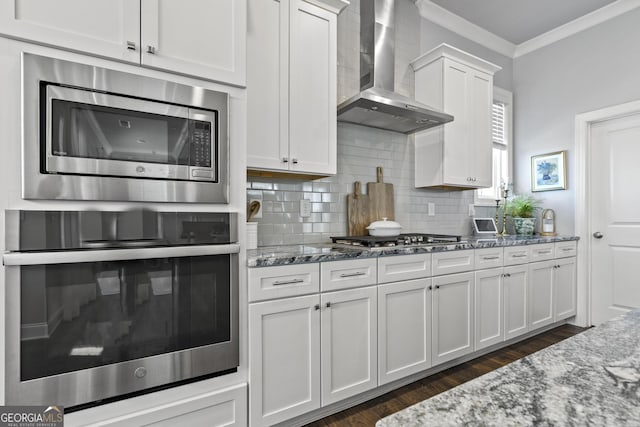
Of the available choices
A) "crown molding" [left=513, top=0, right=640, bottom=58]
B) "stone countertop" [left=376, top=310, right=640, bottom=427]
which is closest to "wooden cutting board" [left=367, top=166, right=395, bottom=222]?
"stone countertop" [left=376, top=310, right=640, bottom=427]

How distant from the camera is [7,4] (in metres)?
1.12

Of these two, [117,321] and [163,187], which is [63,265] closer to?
[117,321]

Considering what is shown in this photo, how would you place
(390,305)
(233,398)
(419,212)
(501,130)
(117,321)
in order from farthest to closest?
(501,130) < (419,212) < (390,305) < (233,398) < (117,321)

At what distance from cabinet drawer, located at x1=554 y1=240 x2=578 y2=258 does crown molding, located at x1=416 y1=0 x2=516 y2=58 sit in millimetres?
2331

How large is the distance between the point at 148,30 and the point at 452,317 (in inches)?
98.6

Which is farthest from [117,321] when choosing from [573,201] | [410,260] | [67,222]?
[573,201]

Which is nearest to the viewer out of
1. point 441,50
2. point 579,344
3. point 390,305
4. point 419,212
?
point 579,344

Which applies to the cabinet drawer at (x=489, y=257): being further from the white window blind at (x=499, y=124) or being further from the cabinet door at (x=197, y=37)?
the cabinet door at (x=197, y=37)

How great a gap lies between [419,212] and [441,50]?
1.48 m

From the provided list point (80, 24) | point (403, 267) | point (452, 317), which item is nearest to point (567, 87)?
point (452, 317)

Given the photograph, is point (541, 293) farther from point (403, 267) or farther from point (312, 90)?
point (312, 90)

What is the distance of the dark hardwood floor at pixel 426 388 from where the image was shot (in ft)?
6.18

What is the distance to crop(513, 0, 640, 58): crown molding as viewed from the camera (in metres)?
3.08

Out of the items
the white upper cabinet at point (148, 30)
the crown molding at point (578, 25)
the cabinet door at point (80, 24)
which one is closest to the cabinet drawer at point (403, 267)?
the white upper cabinet at point (148, 30)
